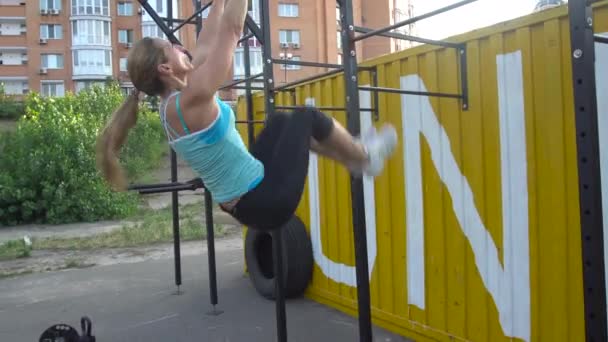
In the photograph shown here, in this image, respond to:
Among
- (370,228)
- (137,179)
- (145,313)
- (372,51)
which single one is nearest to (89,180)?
(137,179)

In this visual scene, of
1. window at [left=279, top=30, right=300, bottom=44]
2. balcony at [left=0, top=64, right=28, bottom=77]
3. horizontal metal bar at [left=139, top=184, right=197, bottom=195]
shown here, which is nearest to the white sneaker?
horizontal metal bar at [left=139, top=184, right=197, bottom=195]

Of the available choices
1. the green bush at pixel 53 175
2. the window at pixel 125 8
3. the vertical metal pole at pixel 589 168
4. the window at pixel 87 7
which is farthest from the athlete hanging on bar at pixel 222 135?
the window at pixel 125 8

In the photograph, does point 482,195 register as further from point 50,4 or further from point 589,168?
point 50,4

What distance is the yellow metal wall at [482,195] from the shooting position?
9.94 feet

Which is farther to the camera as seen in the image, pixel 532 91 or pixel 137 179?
pixel 137 179

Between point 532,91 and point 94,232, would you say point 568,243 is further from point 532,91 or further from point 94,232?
point 94,232

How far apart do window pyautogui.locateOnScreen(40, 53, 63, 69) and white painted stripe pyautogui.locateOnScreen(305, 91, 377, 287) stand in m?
41.9

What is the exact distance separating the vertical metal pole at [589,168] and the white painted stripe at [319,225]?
106 inches

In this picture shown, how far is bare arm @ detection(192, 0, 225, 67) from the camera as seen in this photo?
2436mm

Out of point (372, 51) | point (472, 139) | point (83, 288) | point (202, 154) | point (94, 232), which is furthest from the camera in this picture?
point (372, 51)

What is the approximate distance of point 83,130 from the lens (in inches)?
554

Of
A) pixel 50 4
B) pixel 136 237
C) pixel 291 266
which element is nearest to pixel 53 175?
pixel 136 237

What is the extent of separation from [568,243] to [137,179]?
52.1 ft

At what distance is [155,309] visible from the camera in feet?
17.7
